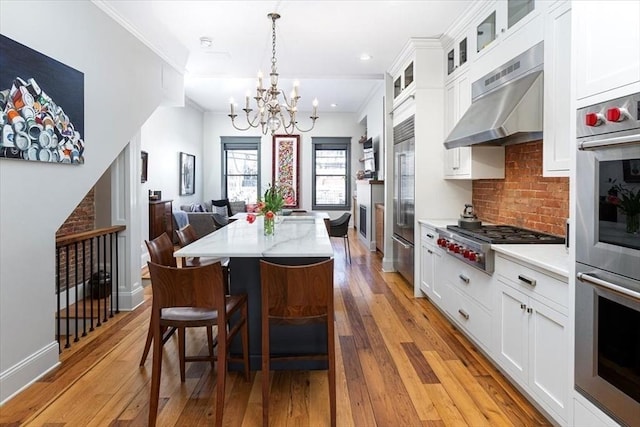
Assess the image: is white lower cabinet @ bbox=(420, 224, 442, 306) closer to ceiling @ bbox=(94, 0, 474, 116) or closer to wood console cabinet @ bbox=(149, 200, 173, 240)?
ceiling @ bbox=(94, 0, 474, 116)

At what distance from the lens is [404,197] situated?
17.2ft

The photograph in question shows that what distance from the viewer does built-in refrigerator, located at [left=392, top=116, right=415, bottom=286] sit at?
4.89 metres

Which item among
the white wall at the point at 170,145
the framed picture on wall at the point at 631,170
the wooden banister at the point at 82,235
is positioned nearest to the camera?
the framed picture on wall at the point at 631,170

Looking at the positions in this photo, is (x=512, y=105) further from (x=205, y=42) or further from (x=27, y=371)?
(x=27, y=371)

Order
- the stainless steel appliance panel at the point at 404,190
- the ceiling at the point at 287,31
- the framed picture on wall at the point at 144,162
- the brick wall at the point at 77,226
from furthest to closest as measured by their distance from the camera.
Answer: the framed picture on wall at the point at 144,162, the stainless steel appliance panel at the point at 404,190, the brick wall at the point at 77,226, the ceiling at the point at 287,31

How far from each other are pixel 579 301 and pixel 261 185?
389 inches

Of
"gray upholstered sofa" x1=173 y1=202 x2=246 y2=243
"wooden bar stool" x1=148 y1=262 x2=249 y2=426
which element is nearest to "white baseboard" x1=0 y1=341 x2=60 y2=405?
"wooden bar stool" x1=148 y1=262 x2=249 y2=426

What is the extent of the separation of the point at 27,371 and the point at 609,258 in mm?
3278

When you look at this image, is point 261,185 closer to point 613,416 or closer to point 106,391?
point 106,391

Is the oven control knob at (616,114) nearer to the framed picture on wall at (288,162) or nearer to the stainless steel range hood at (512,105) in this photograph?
the stainless steel range hood at (512,105)

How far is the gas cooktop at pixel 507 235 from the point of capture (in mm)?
2787

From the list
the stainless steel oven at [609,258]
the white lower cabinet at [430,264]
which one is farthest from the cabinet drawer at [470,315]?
the stainless steel oven at [609,258]

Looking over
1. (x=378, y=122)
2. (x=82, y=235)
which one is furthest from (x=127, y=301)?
(x=378, y=122)

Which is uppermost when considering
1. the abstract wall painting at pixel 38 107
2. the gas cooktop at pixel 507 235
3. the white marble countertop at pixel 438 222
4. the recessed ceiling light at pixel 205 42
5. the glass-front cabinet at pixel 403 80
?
the recessed ceiling light at pixel 205 42
